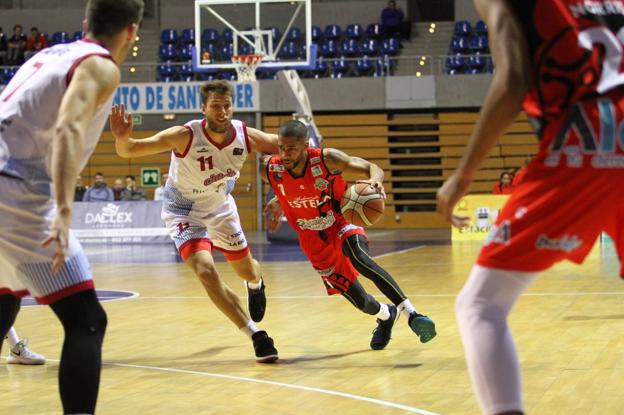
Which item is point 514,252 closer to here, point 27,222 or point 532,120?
point 532,120

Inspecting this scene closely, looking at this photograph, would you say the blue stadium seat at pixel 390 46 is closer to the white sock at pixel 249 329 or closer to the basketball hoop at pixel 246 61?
the basketball hoop at pixel 246 61

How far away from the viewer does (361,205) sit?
7082 mm

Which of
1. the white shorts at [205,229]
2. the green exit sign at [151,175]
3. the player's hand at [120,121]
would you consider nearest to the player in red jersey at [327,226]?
the white shorts at [205,229]

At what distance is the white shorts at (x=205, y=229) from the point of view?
6984mm

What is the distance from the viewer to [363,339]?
736cm

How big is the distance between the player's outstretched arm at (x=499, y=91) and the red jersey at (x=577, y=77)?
0.13ft

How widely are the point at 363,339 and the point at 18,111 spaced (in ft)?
14.0

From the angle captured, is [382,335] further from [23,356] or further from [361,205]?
[23,356]

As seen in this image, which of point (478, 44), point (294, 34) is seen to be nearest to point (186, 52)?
point (294, 34)

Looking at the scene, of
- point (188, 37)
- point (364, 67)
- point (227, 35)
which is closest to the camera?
point (227, 35)

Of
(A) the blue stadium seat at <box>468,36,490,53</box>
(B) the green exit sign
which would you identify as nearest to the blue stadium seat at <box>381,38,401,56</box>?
(A) the blue stadium seat at <box>468,36,490,53</box>

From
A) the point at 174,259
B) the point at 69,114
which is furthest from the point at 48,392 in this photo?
the point at 174,259

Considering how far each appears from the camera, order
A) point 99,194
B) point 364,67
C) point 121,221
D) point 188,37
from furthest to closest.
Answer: point 188,37
point 364,67
point 99,194
point 121,221

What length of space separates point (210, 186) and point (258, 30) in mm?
13974
